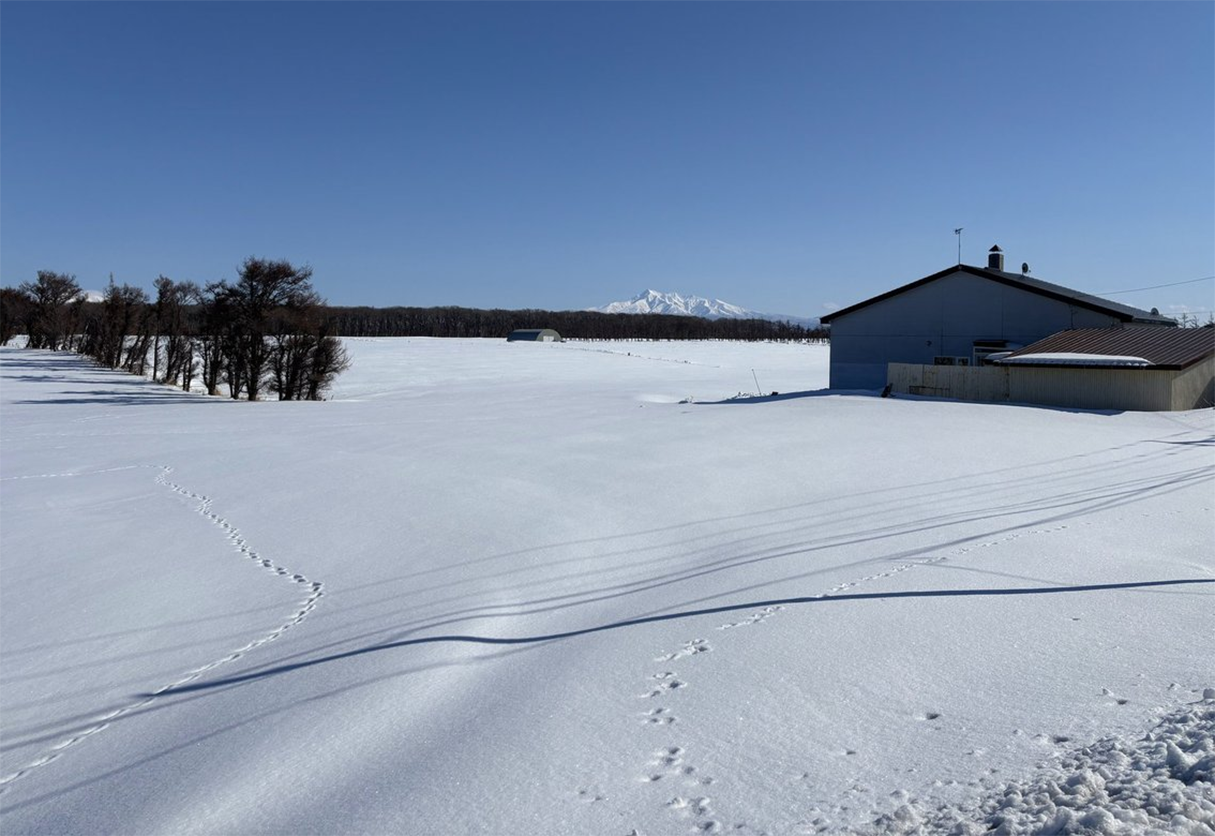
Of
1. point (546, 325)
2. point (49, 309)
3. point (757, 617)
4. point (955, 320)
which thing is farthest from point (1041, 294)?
point (546, 325)

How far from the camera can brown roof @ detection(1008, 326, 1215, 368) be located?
24.6m

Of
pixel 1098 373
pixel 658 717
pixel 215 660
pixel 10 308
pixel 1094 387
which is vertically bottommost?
pixel 215 660

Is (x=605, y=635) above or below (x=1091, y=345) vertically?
below

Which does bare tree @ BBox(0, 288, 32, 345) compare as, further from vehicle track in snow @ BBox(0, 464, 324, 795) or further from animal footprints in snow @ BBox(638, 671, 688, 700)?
animal footprints in snow @ BBox(638, 671, 688, 700)

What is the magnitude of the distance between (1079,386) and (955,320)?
7.70 meters

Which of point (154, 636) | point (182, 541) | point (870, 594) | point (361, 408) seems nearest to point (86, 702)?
point (154, 636)

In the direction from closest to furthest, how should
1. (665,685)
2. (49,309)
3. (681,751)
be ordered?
(681,751) < (665,685) < (49,309)

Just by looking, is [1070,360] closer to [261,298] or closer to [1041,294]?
[1041,294]

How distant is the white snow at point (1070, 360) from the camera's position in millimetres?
24672

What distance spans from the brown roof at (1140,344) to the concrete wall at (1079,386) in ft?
1.47

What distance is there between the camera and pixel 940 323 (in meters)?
32.9

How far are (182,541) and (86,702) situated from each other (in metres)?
4.68

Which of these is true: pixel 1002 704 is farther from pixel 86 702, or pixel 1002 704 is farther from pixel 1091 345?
pixel 1091 345

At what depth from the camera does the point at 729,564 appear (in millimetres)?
8766
